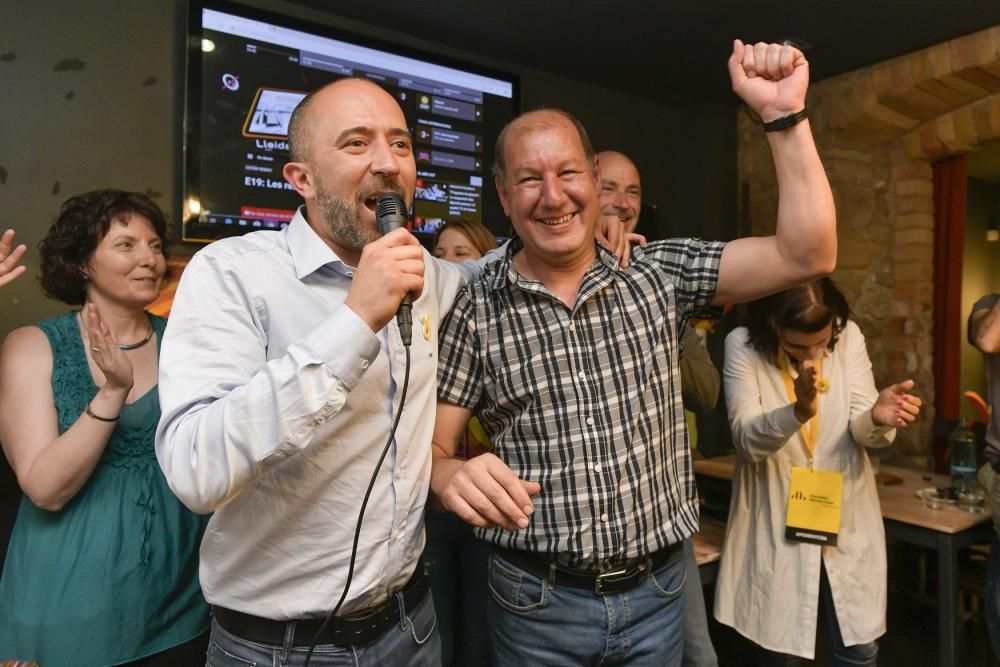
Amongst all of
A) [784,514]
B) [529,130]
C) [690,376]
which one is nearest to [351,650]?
[529,130]

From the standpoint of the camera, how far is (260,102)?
2.61m

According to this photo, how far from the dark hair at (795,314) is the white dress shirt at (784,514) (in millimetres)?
47

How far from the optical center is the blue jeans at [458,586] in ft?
6.37

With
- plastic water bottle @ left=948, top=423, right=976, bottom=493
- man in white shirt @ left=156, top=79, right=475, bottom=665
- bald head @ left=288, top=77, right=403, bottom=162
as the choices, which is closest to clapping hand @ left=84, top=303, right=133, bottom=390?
man in white shirt @ left=156, top=79, right=475, bottom=665

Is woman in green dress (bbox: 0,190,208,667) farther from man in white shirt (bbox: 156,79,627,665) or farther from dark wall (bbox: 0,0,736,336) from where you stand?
dark wall (bbox: 0,0,736,336)

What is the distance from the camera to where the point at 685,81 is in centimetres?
377

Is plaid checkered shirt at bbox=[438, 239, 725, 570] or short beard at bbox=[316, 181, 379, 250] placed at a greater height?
short beard at bbox=[316, 181, 379, 250]

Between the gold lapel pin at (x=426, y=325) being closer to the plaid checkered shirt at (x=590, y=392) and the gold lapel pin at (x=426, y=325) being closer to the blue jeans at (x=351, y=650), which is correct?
the plaid checkered shirt at (x=590, y=392)

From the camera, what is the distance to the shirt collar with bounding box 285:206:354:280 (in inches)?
42.9

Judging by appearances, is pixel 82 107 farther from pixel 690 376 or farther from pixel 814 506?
pixel 814 506

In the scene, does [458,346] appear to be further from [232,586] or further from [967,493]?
[967,493]

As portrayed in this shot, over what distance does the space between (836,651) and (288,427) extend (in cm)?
187

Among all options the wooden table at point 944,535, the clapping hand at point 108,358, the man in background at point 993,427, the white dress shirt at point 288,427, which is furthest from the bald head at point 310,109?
the wooden table at point 944,535

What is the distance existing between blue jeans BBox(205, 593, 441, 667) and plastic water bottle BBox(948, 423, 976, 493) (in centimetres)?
240
